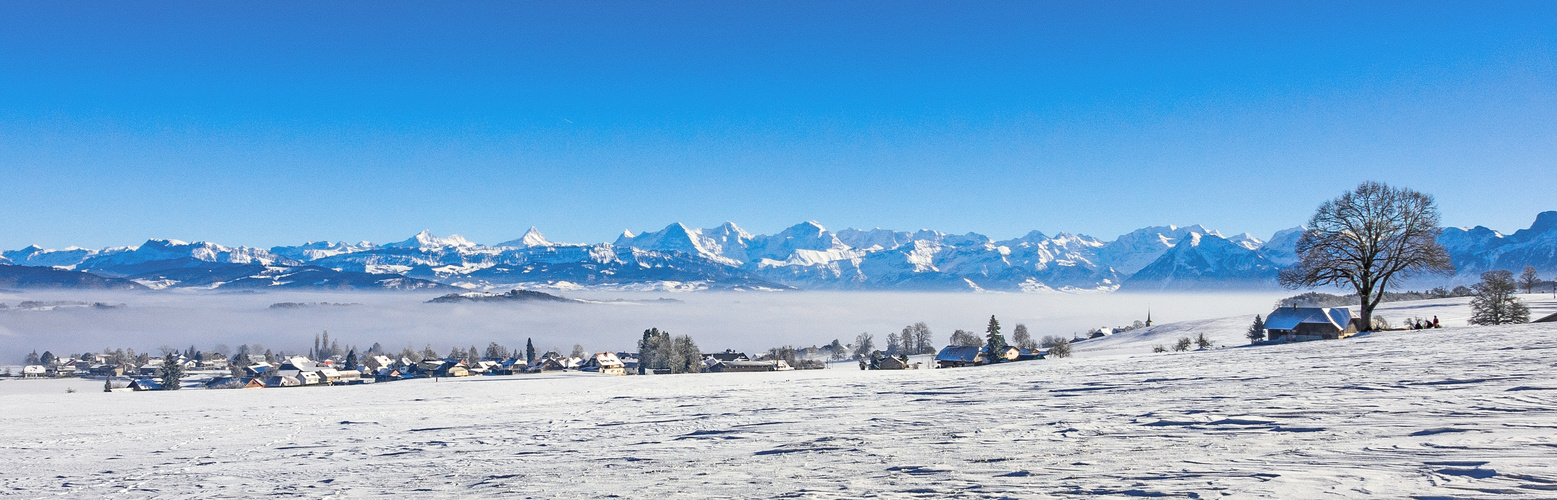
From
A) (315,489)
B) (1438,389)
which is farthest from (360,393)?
(1438,389)

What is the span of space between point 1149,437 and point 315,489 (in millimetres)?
8940

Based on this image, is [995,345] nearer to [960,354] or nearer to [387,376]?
[960,354]

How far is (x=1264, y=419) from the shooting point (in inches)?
304

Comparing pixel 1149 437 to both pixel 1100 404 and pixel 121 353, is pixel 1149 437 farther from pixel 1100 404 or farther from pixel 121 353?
pixel 121 353

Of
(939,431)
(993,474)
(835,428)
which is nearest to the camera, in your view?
(993,474)

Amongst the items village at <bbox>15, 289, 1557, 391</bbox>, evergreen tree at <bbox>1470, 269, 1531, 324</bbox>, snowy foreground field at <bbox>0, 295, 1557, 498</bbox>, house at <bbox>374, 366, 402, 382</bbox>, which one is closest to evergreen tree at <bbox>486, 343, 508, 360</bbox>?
village at <bbox>15, 289, 1557, 391</bbox>

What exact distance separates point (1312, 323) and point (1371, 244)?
738 centimetres

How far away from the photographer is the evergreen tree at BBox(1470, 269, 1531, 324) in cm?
3080

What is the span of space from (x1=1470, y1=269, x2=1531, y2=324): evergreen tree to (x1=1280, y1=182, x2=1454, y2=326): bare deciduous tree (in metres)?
5.76

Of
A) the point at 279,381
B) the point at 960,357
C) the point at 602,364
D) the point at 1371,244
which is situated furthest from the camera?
the point at 602,364

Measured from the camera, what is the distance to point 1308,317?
3397 cm

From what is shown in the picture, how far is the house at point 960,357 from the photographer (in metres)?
58.6

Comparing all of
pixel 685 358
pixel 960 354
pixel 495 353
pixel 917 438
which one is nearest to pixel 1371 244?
pixel 917 438

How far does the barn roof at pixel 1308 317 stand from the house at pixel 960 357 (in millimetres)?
24556
